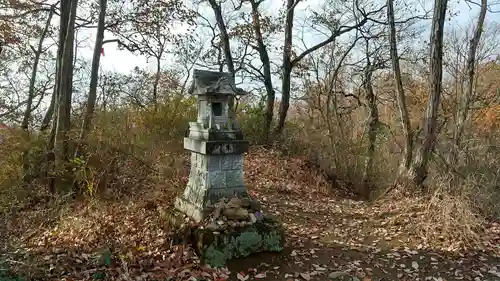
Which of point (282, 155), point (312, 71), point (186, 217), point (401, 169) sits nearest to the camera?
point (186, 217)

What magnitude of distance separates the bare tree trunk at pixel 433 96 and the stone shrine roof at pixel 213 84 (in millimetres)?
4024

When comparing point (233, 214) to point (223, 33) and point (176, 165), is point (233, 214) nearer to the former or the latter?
point (176, 165)

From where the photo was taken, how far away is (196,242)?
14.6ft

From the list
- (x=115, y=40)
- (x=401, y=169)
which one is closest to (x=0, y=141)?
(x=115, y=40)

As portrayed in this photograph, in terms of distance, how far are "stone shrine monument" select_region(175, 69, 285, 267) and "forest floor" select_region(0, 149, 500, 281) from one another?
21 centimetres

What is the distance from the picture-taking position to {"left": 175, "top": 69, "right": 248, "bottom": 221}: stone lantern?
4.86m

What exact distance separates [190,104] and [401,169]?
267 inches

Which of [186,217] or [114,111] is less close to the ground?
[114,111]

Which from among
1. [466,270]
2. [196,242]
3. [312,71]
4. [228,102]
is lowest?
[466,270]

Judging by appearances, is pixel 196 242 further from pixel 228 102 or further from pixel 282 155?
pixel 282 155

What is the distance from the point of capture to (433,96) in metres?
6.86

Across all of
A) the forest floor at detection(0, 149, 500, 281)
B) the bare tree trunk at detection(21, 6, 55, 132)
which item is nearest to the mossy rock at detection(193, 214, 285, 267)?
the forest floor at detection(0, 149, 500, 281)

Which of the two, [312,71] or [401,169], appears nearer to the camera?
[401,169]

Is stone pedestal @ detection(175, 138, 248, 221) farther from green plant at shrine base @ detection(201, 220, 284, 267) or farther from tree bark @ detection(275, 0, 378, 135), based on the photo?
tree bark @ detection(275, 0, 378, 135)
